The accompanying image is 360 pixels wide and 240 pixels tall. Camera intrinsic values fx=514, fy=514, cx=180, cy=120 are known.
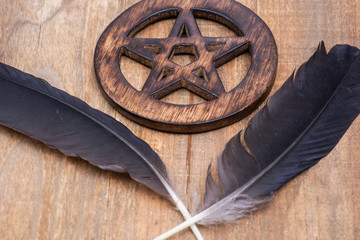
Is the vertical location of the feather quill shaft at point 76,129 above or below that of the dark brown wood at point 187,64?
below

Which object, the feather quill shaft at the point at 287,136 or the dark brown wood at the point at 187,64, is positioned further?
the dark brown wood at the point at 187,64

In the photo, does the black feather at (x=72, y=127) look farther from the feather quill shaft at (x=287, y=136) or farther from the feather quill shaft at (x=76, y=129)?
the feather quill shaft at (x=287, y=136)

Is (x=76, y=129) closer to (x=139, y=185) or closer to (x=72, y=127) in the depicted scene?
(x=72, y=127)

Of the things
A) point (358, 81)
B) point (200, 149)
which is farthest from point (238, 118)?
point (358, 81)

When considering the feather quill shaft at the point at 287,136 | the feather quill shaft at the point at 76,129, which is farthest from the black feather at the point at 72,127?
the feather quill shaft at the point at 287,136

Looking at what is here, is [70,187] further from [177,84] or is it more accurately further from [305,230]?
[305,230]

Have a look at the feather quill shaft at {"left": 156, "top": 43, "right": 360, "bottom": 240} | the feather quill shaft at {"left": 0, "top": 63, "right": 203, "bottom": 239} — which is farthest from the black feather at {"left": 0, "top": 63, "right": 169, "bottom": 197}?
the feather quill shaft at {"left": 156, "top": 43, "right": 360, "bottom": 240}
